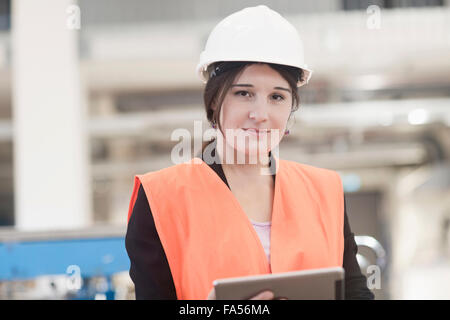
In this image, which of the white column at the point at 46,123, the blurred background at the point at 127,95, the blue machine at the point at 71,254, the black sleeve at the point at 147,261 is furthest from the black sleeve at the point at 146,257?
the white column at the point at 46,123

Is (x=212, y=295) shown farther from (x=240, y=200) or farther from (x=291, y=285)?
(x=240, y=200)

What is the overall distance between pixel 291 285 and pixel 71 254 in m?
1.84

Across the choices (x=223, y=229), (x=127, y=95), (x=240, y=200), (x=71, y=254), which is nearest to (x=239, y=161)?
(x=240, y=200)

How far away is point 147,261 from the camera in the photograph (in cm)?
117

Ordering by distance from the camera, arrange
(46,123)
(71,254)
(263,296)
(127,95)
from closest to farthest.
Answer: (263,296) < (71,254) < (46,123) < (127,95)

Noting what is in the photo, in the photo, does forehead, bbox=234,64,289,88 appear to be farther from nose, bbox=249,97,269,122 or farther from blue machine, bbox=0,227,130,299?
blue machine, bbox=0,227,130,299

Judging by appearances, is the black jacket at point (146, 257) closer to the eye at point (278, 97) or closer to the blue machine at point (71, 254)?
the eye at point (278, 97)

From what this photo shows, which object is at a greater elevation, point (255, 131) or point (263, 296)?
point (255, 131)

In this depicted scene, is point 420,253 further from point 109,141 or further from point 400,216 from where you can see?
point 109,141

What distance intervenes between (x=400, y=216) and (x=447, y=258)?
246 centimetres

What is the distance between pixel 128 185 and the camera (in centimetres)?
1256

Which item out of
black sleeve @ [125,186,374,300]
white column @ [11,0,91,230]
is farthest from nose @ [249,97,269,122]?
white column @ [11,0,91,230]

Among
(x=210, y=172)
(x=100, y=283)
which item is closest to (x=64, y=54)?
(x=100, y=283)

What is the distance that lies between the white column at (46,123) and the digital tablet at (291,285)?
3.81 metres
